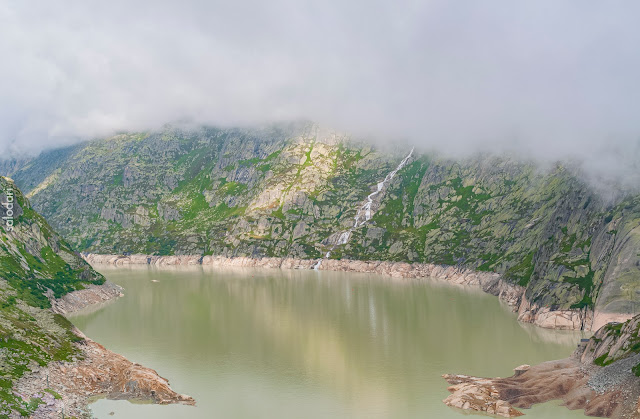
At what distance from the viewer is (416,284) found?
178 metres

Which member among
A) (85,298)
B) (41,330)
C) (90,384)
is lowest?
(90,384)

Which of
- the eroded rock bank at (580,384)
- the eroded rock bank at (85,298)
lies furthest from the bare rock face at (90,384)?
the eroded rock bank at (85,298)

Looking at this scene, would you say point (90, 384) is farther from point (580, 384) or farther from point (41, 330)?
point (580, 384)

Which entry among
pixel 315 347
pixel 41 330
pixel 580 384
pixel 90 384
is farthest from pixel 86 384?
pixel 580 384

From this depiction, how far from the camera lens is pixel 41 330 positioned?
2709 inches

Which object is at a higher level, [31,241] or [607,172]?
[607,172]

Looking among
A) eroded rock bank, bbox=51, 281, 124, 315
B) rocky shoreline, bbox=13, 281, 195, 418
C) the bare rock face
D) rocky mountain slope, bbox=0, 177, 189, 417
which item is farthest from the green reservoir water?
rocky mountain slope, bbox=0, 177, 189, 417

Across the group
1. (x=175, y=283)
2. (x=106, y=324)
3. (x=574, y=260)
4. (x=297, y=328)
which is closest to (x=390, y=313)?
Answer: (x=297, y=328)

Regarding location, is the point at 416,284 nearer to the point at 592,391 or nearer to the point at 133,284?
the point at 133,284

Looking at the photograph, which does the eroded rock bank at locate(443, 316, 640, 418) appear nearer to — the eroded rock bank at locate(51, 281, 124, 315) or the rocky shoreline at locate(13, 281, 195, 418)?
the rocky shoreline at locate(13, 281, 195, 418)

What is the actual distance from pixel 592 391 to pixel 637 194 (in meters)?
66.1

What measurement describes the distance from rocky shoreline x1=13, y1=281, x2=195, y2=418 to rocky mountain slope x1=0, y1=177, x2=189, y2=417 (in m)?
0.11

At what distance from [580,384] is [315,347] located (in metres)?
41.8

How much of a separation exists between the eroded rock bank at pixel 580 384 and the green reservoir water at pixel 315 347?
7.51 feet
